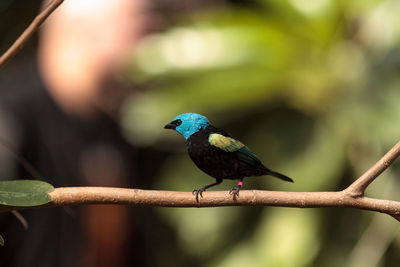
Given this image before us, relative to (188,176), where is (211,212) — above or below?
below

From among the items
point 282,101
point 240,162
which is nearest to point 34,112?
point 282,101

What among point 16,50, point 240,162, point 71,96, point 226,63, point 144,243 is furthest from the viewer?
point 144,243

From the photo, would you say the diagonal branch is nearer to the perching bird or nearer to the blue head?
the perching bird

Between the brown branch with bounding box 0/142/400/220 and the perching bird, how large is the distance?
199mm

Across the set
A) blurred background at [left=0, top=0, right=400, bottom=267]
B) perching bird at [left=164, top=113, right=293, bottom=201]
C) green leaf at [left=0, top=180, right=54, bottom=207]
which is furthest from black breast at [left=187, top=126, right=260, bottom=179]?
blurred background at [left=0, top=0, right=400, bottom=267]

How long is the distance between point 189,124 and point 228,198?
0.31 meters

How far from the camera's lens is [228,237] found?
4.39 metres

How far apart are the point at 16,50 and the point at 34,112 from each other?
4374 millimetres

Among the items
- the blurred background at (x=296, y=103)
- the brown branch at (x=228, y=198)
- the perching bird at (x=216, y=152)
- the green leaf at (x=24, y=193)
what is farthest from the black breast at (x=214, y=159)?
the blurred background at (x=296, y=103)

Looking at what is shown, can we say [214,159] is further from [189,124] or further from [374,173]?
[374,173]

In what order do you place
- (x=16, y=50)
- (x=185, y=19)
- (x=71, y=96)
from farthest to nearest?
(x=71, y=96) < (x=185, y=19) < (x=16, y=50)

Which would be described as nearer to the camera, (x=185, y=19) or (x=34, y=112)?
(x=185, y=19)

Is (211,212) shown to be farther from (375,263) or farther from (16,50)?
(16,50)

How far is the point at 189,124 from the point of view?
1365 millimetres
